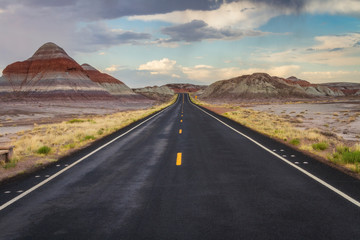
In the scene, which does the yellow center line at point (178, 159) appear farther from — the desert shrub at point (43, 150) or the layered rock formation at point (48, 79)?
the layered rock formation at point (48, 79)

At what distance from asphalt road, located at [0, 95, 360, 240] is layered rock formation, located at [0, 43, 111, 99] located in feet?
300

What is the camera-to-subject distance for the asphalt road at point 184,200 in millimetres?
4074

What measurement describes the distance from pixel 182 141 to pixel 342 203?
8867mm

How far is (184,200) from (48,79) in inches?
4237

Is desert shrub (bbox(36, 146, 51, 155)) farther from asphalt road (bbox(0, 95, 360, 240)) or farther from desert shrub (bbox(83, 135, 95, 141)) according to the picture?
desert shrub (bbox(83, 135, 95, 141))

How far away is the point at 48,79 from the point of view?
9975 cm

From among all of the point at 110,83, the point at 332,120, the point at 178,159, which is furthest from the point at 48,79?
the point at 178,159

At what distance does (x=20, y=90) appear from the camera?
96.3m

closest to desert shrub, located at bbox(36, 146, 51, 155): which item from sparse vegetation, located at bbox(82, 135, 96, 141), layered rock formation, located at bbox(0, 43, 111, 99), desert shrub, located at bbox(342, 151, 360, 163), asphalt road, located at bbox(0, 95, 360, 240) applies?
asphalt road, located at bbox(0, 95, 360, 240)

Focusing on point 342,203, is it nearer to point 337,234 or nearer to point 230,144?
point 337,234

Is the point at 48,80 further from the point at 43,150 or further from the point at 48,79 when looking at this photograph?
the point at 43,150

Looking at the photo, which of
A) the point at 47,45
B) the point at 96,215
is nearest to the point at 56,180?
the point at 96,215

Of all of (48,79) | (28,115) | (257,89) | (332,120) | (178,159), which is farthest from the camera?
(257,89)

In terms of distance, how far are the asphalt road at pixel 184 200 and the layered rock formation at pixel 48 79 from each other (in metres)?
91.5
